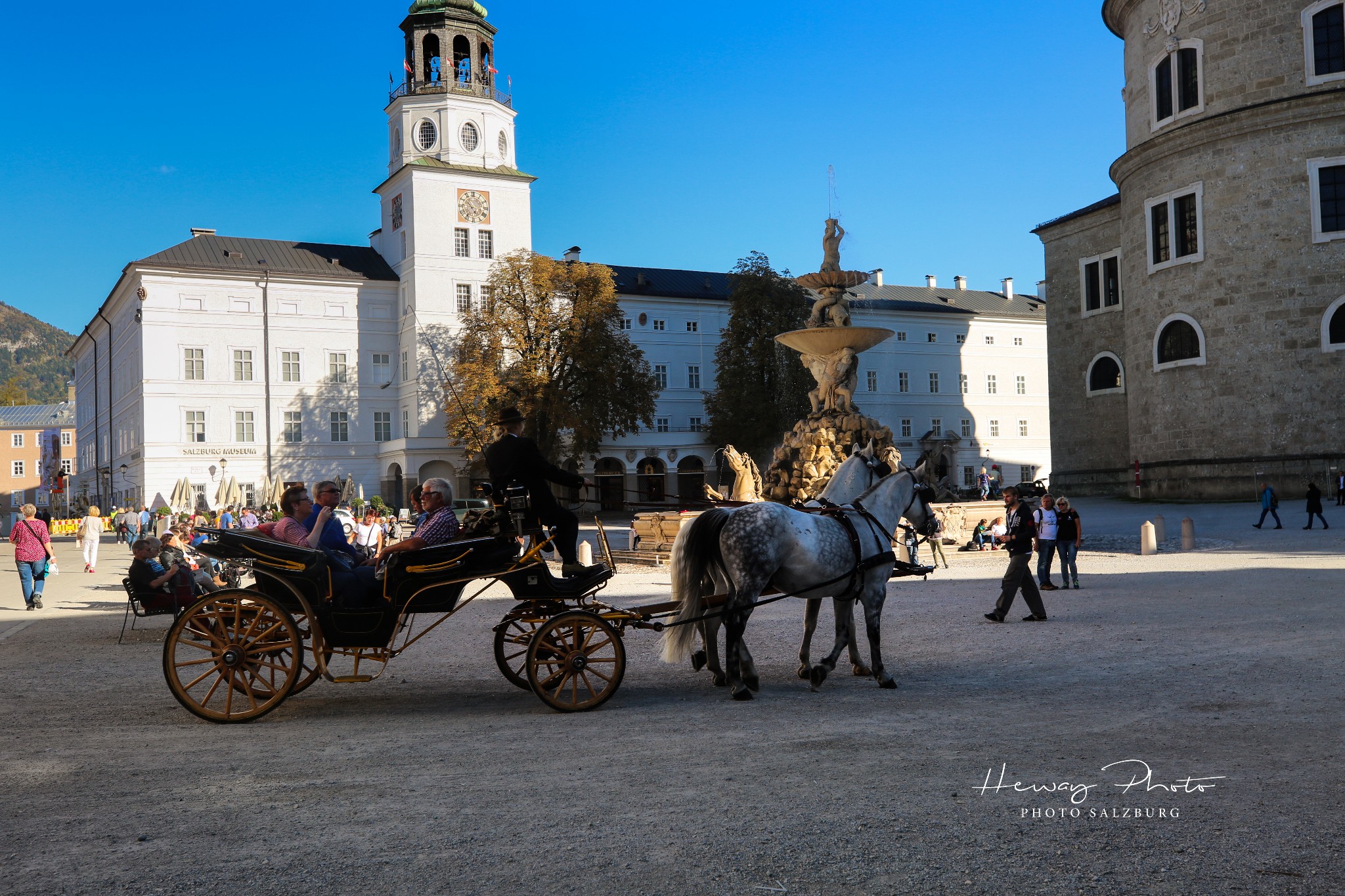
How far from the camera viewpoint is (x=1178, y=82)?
37.7m

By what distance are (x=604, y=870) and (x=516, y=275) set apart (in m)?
50.2

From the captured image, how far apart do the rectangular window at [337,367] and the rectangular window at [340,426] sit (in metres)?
1.89

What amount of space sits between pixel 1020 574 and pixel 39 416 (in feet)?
394

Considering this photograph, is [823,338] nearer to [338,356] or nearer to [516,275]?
[516,275]

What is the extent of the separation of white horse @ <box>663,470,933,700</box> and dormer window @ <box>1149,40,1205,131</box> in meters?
34.9

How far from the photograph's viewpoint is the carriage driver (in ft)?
26.3

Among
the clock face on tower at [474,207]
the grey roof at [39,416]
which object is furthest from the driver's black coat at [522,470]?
the grey roof at [39,416]

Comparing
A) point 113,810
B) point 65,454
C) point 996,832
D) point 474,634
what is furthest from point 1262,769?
point 65,454

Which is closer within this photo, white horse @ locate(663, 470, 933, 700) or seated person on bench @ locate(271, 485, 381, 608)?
seated person on bench @ locate(271, 485, 381, 608)

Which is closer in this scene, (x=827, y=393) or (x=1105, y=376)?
(x=827, y=393)

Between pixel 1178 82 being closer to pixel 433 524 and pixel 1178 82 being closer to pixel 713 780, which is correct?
pixel 433 524

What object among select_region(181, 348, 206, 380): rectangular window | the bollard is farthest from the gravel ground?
select_region(181, 348, 206, 380): rectangular window

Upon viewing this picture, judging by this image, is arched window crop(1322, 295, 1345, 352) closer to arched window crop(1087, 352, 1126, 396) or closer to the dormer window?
the dormer window
